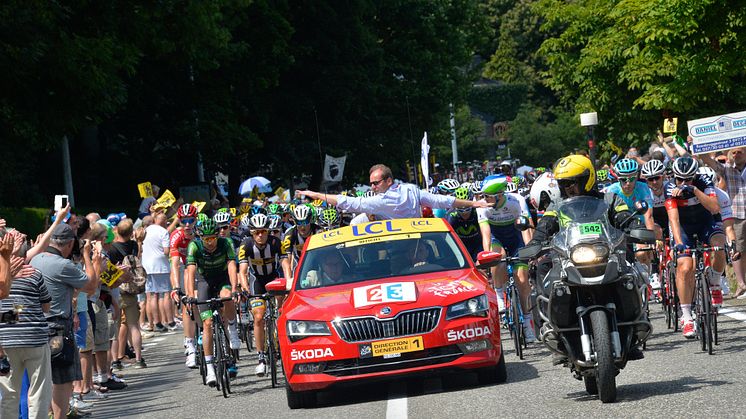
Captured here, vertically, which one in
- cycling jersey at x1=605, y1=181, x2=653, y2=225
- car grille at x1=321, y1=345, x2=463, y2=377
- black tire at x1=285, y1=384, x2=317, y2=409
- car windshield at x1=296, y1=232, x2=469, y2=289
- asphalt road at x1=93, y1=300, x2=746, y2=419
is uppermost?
cycling jersey at x1=605, y1=181, x2=653, y2=225

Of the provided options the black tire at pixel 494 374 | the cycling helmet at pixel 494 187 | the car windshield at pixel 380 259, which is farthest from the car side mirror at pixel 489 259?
the cycling helmet at pixel 494 187

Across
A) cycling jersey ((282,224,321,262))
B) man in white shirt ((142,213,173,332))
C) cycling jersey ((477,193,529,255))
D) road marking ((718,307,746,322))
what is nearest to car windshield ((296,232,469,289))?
cycling jersey ((477,193,529,255))

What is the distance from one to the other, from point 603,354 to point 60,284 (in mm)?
4946

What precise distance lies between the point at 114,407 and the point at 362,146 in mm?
39365

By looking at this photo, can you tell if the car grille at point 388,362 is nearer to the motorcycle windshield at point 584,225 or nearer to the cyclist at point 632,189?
the motorcycle windshield at point 584,225

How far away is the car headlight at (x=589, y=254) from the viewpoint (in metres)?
→ 11.0

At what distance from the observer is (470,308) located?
13062 millimetres

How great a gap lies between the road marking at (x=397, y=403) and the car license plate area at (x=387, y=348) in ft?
1.33

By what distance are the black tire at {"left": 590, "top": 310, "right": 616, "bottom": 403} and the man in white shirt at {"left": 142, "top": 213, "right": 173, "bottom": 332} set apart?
45.5 feet

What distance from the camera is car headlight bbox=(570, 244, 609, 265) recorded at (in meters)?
11.0

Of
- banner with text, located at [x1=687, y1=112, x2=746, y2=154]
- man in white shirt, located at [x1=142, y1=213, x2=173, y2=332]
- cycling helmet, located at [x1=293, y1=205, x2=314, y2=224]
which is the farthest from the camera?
banner with text, located at [x1=687, y1=112, x2=746, y2=154]

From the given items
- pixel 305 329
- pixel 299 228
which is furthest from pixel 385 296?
pixel 299 228

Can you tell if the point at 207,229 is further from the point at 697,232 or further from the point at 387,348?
the point at 697,232

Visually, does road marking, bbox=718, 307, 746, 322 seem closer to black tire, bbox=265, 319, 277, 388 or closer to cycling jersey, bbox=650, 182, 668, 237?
cycling jersey, bbox=650, 182, 668, 237
